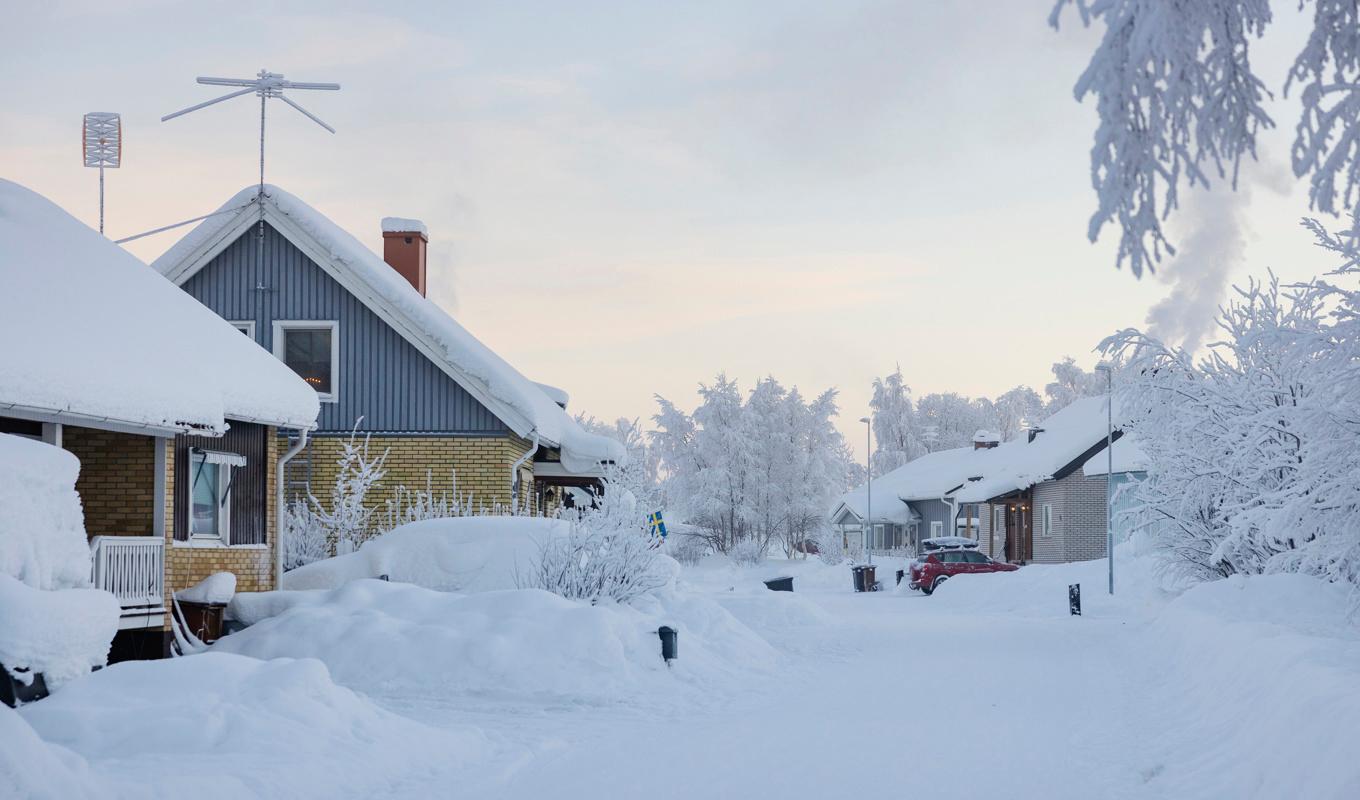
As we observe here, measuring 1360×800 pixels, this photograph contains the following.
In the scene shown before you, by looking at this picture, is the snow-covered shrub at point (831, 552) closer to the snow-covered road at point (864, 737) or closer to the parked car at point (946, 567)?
the parked car at point (946, 567)

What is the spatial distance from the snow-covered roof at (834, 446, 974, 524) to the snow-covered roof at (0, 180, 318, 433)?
50017 millimetres

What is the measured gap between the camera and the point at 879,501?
74.3 metres

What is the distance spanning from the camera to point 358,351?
27.4m

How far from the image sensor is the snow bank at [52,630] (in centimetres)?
1020

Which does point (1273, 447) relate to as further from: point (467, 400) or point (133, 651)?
point (133, 651)

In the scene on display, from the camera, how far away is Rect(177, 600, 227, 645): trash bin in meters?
18.7

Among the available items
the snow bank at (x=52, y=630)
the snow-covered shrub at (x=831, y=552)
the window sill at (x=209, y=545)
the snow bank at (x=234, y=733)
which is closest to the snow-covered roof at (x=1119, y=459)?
the snow-covered shrub at (x=831, y=552)

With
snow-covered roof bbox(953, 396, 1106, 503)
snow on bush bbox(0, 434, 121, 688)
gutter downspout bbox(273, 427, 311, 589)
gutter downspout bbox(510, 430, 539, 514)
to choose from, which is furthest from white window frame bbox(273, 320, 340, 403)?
snow-covered roof bbox(953, 396, 1106, 503)

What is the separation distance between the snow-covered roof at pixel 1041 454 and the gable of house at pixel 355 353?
104ft

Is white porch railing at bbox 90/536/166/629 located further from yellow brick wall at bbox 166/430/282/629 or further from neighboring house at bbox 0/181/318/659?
yellow brick wall at bbox 166/430/282/629

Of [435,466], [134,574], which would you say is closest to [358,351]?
[435,466]

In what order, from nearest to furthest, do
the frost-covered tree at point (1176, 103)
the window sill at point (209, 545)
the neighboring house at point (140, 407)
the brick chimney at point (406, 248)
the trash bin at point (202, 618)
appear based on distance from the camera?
1. the frost-covered tree at point (1176, 103)
2. the neighboring house at point (140, 407)
3. the trash bin at point (202, 618)
4. the window sill at point (209, 545)
5. the brick chimney at point (406, 248)

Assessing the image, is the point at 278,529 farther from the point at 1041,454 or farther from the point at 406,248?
the point at 1041,454

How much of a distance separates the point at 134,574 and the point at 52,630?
7.09 m
